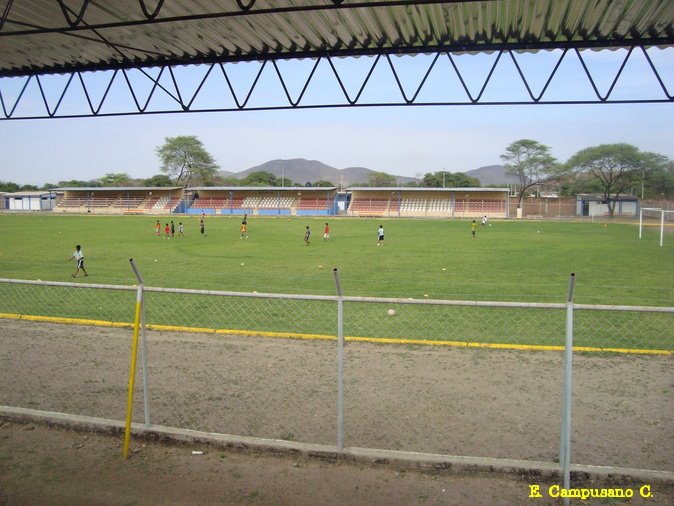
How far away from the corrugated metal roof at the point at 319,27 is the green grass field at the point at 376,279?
15.8ft

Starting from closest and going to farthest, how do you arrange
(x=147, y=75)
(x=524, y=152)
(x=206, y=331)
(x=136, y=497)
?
1. (x=136, y=497)
2. (x=147, y=75)
3. (x=206, y=331)
4. (x=524, y=152)

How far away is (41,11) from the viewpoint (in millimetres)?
6266

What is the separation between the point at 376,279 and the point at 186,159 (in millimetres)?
100578

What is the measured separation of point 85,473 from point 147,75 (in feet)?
19.6

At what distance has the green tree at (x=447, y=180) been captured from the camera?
108m

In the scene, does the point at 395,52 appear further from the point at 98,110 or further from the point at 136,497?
the point at 136,497

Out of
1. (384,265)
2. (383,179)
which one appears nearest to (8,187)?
(383,179)

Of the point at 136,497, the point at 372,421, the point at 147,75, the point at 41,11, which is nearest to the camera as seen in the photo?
the point at 136,497

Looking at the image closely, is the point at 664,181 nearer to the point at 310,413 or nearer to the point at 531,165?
the point at 531,165

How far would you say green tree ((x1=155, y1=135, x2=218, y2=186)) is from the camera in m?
107

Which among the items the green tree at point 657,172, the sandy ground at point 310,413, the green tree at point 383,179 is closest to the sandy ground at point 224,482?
the sandy ground at point 310,413

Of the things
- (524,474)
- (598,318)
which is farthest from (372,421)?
(598,318)

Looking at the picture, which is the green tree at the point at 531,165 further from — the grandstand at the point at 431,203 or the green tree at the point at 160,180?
the green tree at the point at 160,180

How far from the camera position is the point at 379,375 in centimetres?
680
